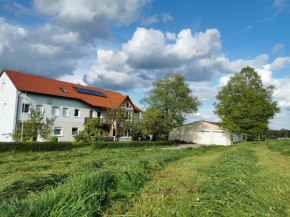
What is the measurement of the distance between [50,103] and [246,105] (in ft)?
86.8

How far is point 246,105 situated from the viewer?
31281 millimetres

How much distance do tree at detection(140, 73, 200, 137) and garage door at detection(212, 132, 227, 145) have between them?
5395mm

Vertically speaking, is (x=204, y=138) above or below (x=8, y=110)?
below

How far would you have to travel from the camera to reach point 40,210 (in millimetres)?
3322

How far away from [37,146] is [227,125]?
85.8 ft

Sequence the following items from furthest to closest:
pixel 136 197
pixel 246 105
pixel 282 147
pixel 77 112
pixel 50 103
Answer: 1. pixel 246 105
2. pixel 77 112
3. pixel 50 103
4. pixel 282 147
5. pixel 136 197

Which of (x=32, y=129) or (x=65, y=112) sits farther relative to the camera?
(x=65, y=112)

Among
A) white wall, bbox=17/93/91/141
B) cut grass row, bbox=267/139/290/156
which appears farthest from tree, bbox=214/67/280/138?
white wall, bbox=17/93/91/141

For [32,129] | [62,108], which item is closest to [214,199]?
[32,129]

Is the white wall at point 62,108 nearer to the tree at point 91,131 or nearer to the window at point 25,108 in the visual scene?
the window at point 25,108

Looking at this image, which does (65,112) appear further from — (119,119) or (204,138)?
(204,138)

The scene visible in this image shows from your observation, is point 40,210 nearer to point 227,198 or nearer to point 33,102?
point 227,198

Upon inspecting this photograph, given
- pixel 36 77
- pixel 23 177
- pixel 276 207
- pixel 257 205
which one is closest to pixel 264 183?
pixel 276 207

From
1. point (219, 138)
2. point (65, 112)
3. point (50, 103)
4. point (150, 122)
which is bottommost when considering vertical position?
point (219, 138)
